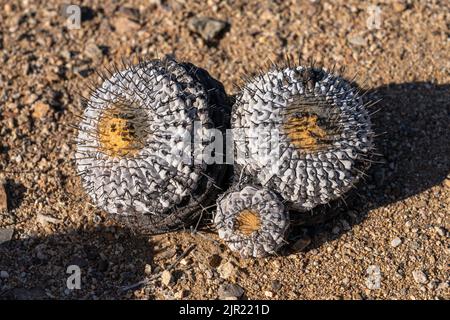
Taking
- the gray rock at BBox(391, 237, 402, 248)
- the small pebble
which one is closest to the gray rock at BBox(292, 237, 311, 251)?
the gray rock at BBox(391, 237, 402, 248)

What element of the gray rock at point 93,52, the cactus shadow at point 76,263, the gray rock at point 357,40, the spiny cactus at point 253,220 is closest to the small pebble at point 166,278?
the cactus shadow at point 76,263

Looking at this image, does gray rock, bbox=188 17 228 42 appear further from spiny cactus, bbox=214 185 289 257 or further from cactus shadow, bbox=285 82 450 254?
spiny cactus, bbox=214 185 289 257

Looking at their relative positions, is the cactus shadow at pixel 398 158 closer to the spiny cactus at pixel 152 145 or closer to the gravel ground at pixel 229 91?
the gravel ground at pixel 229 91
